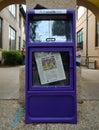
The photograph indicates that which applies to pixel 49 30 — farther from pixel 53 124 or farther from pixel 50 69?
pixel 53 124

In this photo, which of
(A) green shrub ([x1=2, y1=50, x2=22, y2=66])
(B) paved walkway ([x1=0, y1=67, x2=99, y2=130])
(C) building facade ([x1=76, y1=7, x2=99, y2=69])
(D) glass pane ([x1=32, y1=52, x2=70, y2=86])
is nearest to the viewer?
(B) paved walkway ([x1=0, y1=67, x2=99, y2=130])

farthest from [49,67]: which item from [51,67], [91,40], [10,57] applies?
[91,40]

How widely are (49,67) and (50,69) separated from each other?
0.04 m

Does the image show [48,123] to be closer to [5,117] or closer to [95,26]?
[5,117]

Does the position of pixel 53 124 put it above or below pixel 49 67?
below

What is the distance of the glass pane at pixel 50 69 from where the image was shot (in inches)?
194

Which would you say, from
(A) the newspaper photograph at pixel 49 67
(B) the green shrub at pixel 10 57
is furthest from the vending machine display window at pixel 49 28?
(B) the green shrub at pixel 10 57

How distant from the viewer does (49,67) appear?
497 cm

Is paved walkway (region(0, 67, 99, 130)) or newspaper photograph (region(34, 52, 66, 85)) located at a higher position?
newspaper photograph (region(34, 52, 66, 85))

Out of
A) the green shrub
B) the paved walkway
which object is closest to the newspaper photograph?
the paved walkway

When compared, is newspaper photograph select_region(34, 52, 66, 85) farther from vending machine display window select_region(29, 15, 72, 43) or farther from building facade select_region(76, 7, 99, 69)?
building facade select_region(76, 7, 99, 69)

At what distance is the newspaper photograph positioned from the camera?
4.92 metres

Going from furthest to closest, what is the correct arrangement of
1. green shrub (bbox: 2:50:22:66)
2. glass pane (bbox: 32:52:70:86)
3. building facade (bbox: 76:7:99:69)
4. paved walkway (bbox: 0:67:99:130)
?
green shrub (bbox: 2:50:22:66) → building facade (bbox: 76:7:99:69) → glass pane (bbox: 32:52:70:86) → paved walkway (bbox: 0:67:99:130)

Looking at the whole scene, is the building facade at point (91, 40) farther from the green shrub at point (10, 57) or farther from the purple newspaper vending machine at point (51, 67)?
the purple newspaper vending machine at point (51, 67)
